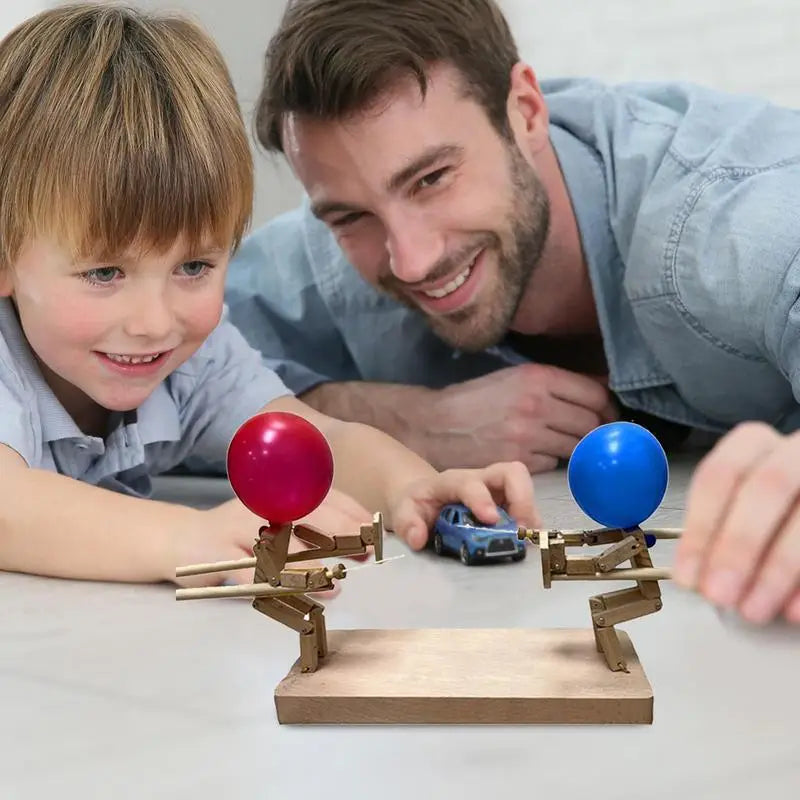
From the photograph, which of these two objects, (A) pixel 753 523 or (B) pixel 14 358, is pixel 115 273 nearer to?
(B) pixel 14 358

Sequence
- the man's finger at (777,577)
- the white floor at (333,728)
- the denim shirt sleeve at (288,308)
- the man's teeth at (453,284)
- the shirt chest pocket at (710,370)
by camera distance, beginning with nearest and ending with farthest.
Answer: the white floor at (333,728)
the man's finger at (777,577)
the shirt chest pocket at (710,370)
the man's teeth at (453,284)
the denim shirt sleeve at (288,308)

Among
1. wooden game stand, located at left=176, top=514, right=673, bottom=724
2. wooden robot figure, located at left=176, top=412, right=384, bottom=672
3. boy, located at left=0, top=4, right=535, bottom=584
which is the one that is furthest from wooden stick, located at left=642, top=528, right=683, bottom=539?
boy, located at left=0, top=4, right=535, bottom=584

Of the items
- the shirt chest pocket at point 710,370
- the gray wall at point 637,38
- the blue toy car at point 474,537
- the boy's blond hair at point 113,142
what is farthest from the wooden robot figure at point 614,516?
the gray wall at point 637,38

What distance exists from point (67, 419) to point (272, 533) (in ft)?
1.63

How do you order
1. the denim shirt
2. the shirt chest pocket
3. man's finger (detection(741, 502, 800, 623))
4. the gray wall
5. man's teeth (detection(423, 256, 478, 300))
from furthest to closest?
1. the gray wall
2. man's teeth (detection(423, 256, 478, 300))
3. the shirt chest pocket
4. the denim shirt
5. man's finger (detection(741, 502, 800, 623))

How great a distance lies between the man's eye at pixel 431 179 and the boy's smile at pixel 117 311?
0.25 meters

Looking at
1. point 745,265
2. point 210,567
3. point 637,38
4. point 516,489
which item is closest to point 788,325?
point 745,265

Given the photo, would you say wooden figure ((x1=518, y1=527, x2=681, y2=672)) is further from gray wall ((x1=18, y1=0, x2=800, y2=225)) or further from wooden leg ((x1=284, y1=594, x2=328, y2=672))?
gray wall ((x1=18, y1=0, x2=800, y2=225))

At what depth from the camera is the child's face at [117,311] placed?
3.03 feet

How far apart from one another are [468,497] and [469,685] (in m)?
0.32

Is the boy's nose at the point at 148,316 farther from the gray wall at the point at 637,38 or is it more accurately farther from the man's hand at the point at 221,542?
the gray wall at the point at 637,38

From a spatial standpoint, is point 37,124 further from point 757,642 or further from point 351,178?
point 757,642

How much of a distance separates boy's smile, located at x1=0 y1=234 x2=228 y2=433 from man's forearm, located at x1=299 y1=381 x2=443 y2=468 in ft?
1.16

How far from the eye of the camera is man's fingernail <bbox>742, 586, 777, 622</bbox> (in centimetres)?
61
